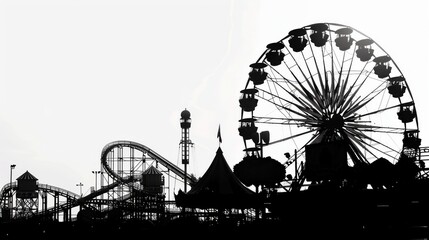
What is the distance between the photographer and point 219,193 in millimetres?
29844

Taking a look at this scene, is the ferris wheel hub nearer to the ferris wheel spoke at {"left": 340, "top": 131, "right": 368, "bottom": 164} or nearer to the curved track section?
the ferris wheel spoke at {"left": 340, "top": 131, "right": 368, "bottom": 164}

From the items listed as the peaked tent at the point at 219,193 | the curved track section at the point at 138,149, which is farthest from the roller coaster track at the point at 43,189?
the peaked tent at the point at 219,193

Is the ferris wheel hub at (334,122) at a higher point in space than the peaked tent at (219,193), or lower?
higher

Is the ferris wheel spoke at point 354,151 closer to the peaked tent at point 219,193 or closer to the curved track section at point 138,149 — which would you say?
the peaked tent at point 219,193

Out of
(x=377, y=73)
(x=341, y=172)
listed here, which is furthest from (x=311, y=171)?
(x=377, y=73)

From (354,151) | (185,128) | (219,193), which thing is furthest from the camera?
(185,128)

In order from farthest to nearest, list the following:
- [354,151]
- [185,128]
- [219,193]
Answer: [185,128]
[354,151]
[219,193]

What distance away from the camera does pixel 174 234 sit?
976 inches

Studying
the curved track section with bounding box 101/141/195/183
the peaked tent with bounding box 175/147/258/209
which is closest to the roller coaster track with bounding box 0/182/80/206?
the curved track section with bounding box 101/141/195/183

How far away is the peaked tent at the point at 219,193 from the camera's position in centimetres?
2955

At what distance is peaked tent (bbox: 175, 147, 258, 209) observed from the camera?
29547 millimetres

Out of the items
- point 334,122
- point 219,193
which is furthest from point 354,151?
point 219,193

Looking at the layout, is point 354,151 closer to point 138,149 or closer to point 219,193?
point 219,193

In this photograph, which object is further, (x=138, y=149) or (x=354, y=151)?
(x=138, y=149)
